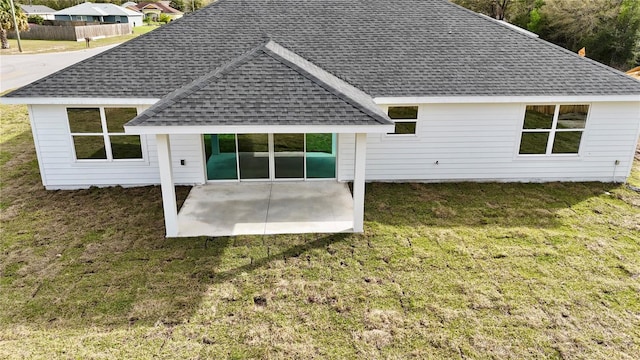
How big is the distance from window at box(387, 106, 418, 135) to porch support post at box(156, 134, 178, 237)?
242 inches

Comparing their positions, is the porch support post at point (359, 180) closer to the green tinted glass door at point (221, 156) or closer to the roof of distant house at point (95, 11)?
the green tinted glass door at point (221, 156)

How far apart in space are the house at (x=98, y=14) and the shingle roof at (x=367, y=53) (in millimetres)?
57738

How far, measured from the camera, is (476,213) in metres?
10.6

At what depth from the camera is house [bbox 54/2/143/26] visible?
6137 centimetres

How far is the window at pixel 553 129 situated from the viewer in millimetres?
12281

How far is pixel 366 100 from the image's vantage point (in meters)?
10.5

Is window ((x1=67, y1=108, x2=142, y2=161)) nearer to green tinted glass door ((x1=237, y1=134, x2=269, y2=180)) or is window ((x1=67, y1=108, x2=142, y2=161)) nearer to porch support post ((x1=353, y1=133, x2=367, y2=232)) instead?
green tinted glass door ((x1=237, y1=134, x2=269, y2=180))

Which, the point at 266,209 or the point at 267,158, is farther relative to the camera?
the point at 267,158

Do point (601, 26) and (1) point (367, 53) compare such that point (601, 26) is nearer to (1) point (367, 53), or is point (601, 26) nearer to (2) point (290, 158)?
(1) point (367, 53)

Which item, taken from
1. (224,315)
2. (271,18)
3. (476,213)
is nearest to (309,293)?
(224,315)

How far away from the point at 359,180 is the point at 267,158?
14.0ft

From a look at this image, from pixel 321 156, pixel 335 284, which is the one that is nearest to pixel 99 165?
pixel 321 156

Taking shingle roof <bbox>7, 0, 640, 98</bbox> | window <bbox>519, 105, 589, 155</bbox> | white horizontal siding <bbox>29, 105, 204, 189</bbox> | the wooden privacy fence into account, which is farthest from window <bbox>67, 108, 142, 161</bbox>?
the wooden privacy fence

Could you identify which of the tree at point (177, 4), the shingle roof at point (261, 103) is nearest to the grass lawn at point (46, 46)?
the shingle roof at point (261, 103)
